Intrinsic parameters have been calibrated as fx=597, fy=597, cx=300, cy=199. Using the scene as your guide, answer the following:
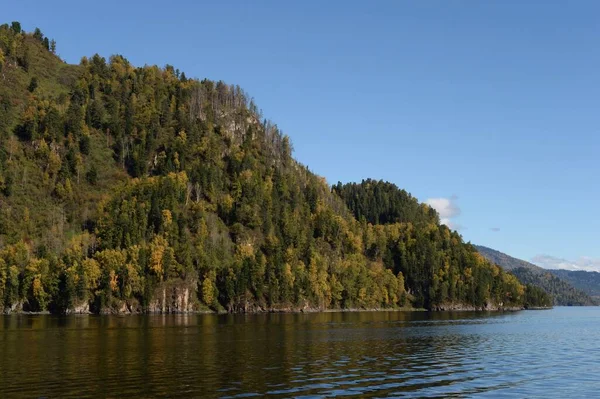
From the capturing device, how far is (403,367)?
70750 millimetres

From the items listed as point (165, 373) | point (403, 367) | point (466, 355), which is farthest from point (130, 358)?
point (466, 355)

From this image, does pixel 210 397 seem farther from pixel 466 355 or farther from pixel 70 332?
pixel 70 332

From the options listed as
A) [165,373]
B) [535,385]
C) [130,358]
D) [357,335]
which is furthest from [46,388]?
[357,335]

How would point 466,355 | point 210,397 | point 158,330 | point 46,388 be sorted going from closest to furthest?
point 210,397
point 46,388
point 466,355
point 158,330

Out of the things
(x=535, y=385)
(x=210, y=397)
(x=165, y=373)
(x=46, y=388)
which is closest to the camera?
(x=210, y=397)

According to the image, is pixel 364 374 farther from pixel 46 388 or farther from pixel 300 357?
pixel 46 388

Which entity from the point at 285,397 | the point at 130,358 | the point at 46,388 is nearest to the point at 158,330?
the point at 130,358

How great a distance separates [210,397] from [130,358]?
28348mm

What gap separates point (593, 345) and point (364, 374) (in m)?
62.1

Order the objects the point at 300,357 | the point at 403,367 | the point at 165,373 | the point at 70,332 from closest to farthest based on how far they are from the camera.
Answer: the point at 165,373 < the point at 403,367 < the point at 300,357 < the point at 70,332

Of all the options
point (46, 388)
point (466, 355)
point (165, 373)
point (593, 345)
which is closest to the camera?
point (46, 388)

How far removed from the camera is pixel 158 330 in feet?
412

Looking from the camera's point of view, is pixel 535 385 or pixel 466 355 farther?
pixel 466 355

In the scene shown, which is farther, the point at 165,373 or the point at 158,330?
the point at 158,330
